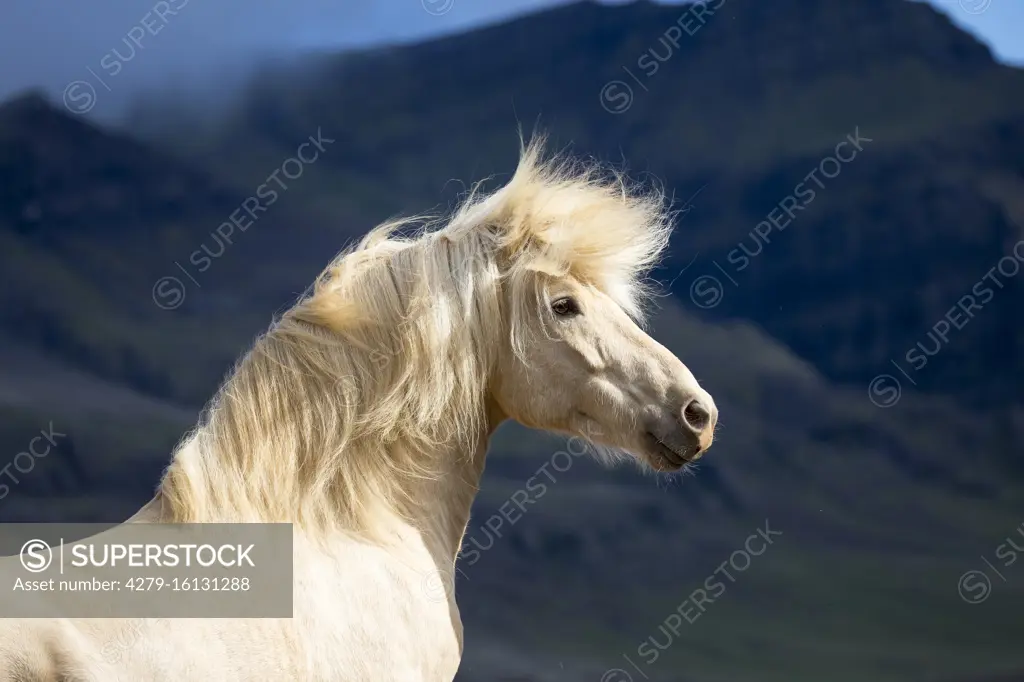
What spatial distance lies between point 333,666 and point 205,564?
249 millimetres

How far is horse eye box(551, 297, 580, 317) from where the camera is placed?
1862 mm

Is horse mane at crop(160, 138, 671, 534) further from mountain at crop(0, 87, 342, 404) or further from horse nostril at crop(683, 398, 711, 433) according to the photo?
mountain at crop(0, 87, 342, 404)

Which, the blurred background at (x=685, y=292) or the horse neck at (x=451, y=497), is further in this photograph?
the blurred background at (x=685, y=292)

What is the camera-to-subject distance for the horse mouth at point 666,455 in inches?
72.3
